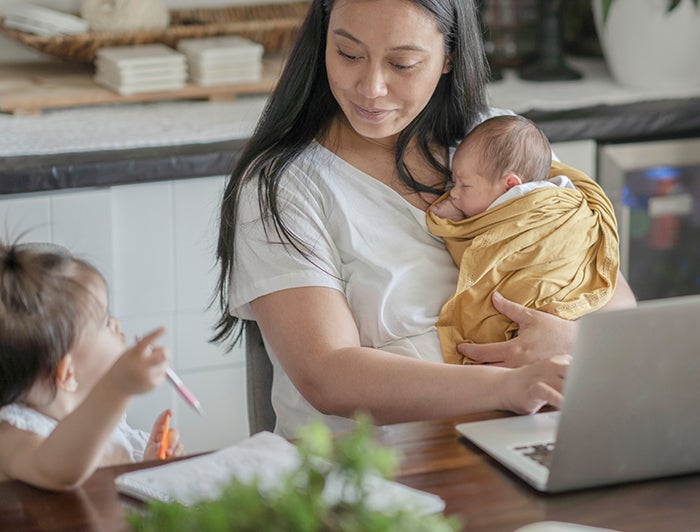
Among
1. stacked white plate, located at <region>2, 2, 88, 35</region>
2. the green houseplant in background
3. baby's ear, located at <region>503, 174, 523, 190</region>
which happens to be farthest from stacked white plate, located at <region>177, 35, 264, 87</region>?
the green houseplant in background

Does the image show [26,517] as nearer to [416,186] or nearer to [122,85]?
[416,186]

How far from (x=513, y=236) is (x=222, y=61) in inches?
54.4

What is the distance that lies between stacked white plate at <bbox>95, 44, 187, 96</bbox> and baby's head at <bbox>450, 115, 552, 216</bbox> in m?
1.25

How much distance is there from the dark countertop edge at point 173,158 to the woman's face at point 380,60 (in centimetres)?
54

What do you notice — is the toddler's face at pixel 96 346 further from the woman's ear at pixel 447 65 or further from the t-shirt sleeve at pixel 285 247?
the woman's ear at pixel 447 65

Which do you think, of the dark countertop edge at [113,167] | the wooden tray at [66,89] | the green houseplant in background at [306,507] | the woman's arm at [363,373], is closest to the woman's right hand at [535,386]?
the woman's arm at [363,373]

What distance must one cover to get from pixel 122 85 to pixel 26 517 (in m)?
1.86

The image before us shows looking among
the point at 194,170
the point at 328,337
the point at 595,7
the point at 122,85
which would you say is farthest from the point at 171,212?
the point at 595,7

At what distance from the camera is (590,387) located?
1.16 metres

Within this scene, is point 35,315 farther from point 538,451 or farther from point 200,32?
point 200,32

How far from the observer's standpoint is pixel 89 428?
118 cm

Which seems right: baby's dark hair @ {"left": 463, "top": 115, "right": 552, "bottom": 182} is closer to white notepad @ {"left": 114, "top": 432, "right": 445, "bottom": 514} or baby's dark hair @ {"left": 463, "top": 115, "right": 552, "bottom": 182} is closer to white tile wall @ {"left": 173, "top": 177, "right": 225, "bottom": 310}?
white notepad @ {"left": 114, "top": 432, "right": 445, "bottom": 514}

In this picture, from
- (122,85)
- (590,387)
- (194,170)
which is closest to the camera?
(590,387)

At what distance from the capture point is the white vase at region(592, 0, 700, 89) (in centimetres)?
307
